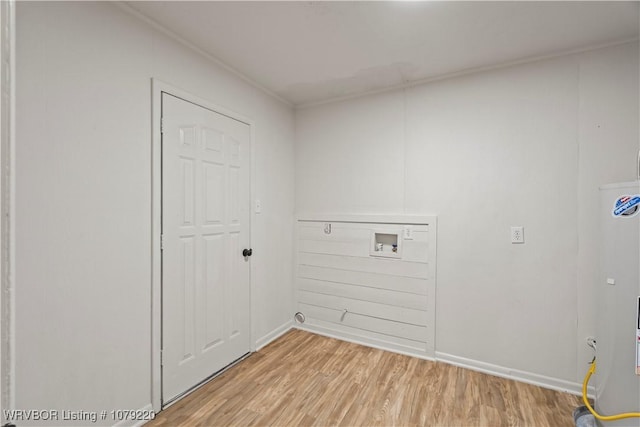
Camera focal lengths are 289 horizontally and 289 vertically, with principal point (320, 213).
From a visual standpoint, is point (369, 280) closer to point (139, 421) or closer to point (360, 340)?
point (360, 340)

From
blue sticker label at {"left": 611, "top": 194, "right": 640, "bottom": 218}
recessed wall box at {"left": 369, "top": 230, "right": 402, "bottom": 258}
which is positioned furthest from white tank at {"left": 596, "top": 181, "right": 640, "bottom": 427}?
recessed wall box at {"left": 369, "top": 230, "right": 402, "bottom": 258}

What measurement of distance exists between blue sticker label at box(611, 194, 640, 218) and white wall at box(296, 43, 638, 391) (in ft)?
→ 1.78

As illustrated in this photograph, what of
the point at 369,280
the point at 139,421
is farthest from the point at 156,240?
the point at 369,280

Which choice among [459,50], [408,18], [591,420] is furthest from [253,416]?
[459,50]

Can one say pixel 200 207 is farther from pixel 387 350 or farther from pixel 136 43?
pixel 387 350

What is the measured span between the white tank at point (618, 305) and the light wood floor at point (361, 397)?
0.41 meters

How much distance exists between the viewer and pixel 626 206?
1.56m

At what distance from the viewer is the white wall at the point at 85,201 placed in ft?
4.40

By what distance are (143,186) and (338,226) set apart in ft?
6.02

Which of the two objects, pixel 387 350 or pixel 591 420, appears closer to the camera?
pixel 591 420

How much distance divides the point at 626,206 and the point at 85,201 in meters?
2.91

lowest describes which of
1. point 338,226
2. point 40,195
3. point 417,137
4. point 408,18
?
point 338,226

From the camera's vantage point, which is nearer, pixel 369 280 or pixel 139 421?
pixel 139 421

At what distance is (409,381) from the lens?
228cm
